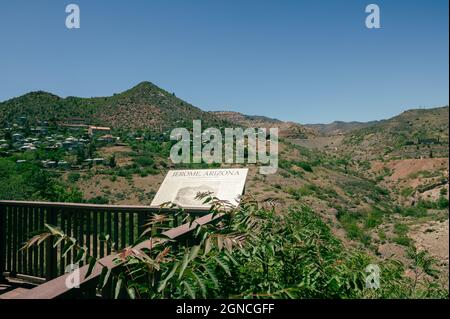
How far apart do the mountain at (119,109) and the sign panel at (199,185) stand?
1706 inches

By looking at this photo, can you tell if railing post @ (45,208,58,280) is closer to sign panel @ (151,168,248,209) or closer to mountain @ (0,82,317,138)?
sign panel @ (151,168,248,209)

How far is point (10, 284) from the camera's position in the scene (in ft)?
15.4

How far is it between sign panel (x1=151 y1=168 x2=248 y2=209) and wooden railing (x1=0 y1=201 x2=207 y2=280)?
79 centimetres

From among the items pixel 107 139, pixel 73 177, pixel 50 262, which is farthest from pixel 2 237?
pixel 107 139

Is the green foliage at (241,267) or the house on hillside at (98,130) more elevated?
the house on hillside at (98,130)

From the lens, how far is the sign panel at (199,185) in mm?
5180

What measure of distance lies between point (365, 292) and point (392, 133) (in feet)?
232

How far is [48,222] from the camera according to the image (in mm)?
4562

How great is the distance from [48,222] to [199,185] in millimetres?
2062

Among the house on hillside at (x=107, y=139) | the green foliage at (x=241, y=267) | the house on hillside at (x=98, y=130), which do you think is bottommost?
the green foliage at (x=241, y=267)

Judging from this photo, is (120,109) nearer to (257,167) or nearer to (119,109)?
(119,109)

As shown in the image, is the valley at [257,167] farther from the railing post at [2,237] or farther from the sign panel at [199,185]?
the railing post at [2,237]

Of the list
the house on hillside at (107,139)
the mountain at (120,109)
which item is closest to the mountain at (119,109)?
the mountain at (120,109)

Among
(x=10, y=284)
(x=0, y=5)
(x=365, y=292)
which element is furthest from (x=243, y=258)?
(x=0, y=5)
